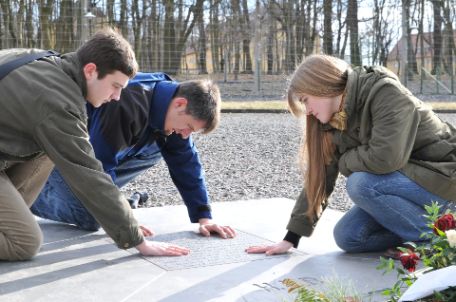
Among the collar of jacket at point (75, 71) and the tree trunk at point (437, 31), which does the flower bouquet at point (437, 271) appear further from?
the tree trunk at point (437, 31)

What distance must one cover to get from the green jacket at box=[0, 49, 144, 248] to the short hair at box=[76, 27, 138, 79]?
0.20ft

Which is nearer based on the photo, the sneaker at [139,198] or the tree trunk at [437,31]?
the sneaker at [139,198]

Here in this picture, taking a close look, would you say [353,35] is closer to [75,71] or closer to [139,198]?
[139,198]

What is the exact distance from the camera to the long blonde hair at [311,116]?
3021 millimetres

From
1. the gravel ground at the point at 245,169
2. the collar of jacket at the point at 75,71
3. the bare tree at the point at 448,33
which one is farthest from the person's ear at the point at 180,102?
the bare tree at the point at 448,33

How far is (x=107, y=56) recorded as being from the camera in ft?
9.14

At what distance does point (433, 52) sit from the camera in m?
19.8

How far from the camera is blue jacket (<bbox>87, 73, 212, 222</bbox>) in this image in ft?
10.9

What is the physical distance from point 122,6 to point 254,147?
30.2 ft

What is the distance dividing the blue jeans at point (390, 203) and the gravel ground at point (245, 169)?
1.36 metres

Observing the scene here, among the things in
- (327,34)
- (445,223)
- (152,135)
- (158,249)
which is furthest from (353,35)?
(445,223)

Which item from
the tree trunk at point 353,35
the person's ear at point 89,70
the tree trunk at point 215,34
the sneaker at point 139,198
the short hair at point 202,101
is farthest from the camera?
the tree trunk at point 353,35

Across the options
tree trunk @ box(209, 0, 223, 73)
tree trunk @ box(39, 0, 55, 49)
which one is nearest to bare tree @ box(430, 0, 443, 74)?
tree trunk @ box(209, 0, 223, 73)

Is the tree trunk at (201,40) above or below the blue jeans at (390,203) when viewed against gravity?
above
